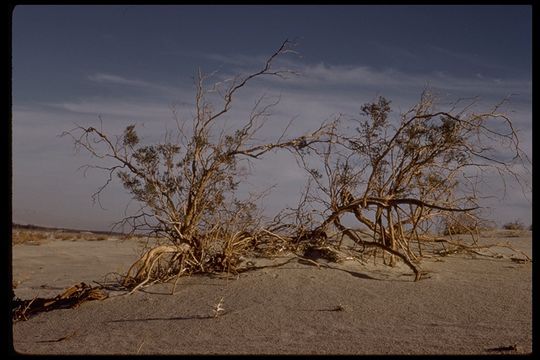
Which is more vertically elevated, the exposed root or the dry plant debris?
the exposed root

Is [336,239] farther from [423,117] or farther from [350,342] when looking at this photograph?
[350,342]

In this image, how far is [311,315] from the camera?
195 inches

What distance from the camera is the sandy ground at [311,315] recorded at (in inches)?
165

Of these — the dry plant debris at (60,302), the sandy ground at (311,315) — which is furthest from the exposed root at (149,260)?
the dry plant debris at (60,302)

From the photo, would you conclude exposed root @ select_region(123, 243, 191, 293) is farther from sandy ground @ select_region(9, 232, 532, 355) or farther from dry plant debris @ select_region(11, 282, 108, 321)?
dry plant debris @ select_region(11, 282, 108, 321)

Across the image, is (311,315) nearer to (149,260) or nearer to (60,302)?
(149,260)

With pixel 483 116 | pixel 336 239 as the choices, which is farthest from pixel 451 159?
pixel 336 239

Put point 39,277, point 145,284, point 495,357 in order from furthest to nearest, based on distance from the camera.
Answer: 1. point 39,277
2. point 145,284
3. point 495,357

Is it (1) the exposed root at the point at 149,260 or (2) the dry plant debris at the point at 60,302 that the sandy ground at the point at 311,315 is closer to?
(2) the dry plant debris at the point at 60,302

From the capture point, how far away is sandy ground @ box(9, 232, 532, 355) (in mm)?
4191

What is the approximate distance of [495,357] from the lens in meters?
3.69

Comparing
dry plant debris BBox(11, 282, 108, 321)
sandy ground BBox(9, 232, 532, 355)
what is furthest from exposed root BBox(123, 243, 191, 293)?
dry plant debris BBox(11, 282, 108, 321)

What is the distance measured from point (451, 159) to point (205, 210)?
10.5 ft

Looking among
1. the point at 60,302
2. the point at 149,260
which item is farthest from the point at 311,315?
the point at 60,302
